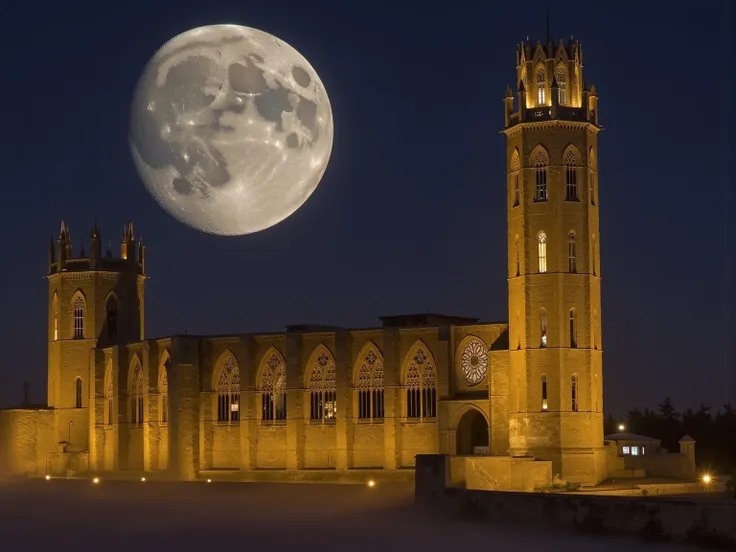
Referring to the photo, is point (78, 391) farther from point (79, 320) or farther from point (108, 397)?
point (79, 320)

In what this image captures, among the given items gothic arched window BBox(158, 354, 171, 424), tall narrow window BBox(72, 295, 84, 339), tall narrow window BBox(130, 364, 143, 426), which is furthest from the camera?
tall narrow window BBox(72, 295, 84, 339)

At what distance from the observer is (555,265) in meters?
70.6

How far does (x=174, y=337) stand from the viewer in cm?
8406

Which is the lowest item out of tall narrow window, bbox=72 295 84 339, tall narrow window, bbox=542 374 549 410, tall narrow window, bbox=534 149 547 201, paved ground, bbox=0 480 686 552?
paved ground, bbox=0 480 686 552

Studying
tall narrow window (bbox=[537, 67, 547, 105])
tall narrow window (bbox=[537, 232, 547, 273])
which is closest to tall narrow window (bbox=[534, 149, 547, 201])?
tall narrow window (bbox=[537, 232, 547, 273])

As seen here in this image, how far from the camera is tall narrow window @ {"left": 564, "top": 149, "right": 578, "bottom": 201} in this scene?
71438 millimetres

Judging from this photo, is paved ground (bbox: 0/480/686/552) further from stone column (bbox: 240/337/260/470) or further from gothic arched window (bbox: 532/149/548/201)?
gothic arched window (bbox: 532/149/548/201)

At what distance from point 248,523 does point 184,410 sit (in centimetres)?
2349

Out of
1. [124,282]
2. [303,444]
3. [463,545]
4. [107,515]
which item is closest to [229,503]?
[107,515]

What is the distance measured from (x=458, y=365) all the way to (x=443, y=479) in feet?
52.3

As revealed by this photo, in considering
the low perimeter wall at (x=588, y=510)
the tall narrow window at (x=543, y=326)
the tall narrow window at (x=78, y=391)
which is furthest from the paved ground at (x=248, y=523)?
the tall narrow window at (x=78, y=391)

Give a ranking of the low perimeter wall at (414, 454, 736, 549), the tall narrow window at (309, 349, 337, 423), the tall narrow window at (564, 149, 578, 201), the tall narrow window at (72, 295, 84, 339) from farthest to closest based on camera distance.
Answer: the tall narrow window at (72, 295, 84, 339) → the tall narrow window at (309, 349, 337, 423) → the tall narrow window at (564, 149, 578, 201) → the low perimeter wall at (414, 454, 736, 549)

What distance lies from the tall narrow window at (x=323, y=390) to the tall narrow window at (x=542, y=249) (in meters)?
14.8

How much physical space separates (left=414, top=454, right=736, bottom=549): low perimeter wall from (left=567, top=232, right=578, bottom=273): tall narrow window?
1347 centimetres
